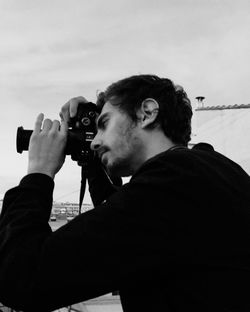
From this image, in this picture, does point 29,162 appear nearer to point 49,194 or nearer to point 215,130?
point 49,194

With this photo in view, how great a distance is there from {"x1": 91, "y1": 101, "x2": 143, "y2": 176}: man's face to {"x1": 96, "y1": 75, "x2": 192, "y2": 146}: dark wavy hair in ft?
0.12

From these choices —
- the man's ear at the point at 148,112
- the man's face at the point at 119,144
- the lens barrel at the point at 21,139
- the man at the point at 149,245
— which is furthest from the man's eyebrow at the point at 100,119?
the man at the point at 149,245

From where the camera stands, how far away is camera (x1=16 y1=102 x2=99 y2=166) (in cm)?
123

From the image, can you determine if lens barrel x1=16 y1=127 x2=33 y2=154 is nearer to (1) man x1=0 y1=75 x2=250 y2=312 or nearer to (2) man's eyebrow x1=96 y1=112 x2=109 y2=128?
(2) man's eyebrow x1=96 y1=112 x2=109 y2=128

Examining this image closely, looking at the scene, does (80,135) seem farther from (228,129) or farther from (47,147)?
(228,129)

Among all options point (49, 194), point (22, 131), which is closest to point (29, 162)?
point (49, 194)

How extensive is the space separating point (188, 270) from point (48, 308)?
0.95 ft

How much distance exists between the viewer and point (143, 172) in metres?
0.92

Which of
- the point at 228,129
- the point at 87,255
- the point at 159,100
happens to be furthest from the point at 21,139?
the point at 228,129

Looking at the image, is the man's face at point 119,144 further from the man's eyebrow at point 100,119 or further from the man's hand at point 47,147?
the man's hand at point 47,147

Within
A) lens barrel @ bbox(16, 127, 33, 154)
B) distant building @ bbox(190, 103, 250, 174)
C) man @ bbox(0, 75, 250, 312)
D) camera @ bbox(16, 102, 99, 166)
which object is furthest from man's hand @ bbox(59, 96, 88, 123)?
distant building @ bbox(190, 103, 250, 174)

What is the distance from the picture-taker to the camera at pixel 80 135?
48.5 inches

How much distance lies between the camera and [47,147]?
1.06 m

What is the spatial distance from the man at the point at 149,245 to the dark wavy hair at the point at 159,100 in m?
0.29
